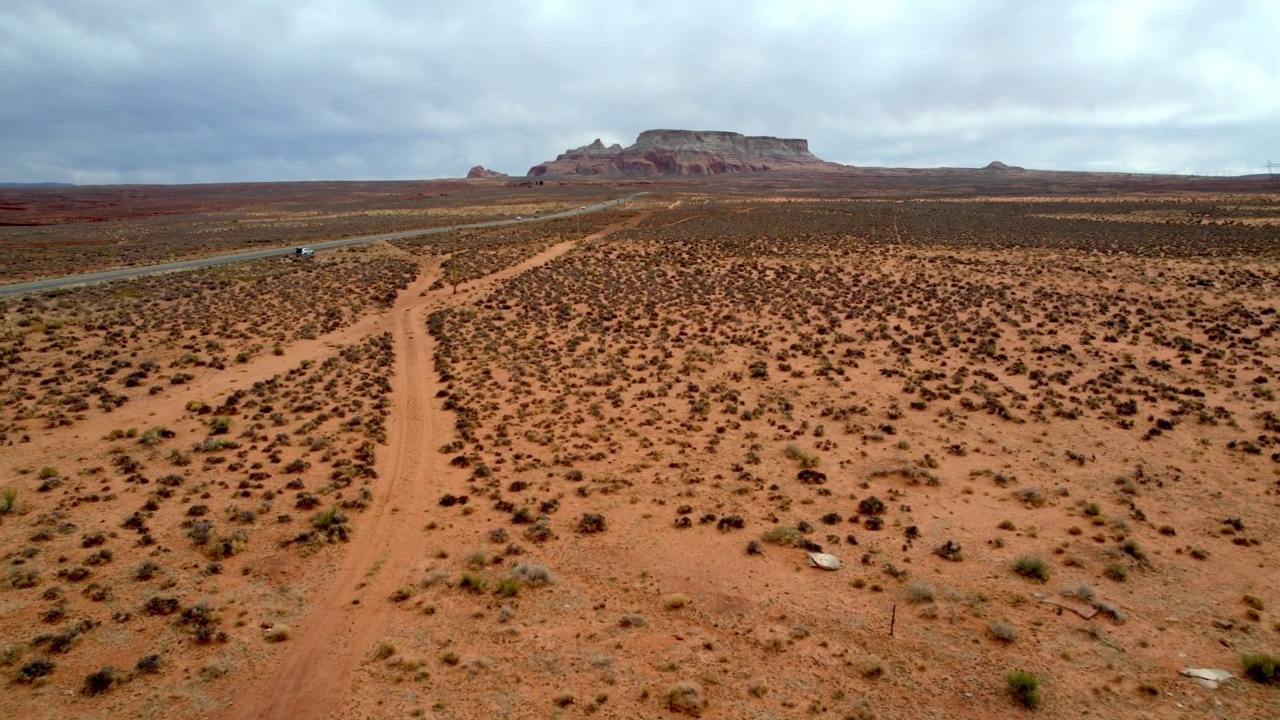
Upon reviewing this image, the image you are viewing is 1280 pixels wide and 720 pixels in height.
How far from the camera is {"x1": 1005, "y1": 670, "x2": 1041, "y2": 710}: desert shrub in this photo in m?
7.91

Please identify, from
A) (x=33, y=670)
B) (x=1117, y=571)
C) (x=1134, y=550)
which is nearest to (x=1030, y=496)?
(x=1134, y=550)

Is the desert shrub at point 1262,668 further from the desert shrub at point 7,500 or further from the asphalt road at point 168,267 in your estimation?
the asphalt road at point 168,267

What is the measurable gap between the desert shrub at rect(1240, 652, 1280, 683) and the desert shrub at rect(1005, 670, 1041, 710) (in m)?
2.77

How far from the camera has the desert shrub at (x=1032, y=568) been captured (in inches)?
410

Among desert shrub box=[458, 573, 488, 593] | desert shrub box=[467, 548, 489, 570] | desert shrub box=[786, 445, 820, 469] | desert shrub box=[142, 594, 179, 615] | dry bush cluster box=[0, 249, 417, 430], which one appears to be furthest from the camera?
dry bush cluster box=[0, 249, 417, 430]

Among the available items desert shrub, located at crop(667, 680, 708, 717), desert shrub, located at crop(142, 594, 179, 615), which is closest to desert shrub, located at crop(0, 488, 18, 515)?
desert shrub, located at crop(142, 594, 179, 615)

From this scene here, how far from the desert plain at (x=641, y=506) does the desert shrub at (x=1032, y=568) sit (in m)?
0.08

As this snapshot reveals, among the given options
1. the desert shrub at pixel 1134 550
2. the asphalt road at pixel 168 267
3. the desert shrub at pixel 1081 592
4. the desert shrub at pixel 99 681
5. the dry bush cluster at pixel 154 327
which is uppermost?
the asphalt road at pixel 168 267

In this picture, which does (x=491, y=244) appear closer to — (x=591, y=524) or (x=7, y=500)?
(x=7, y=500)

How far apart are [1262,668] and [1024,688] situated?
3.09m

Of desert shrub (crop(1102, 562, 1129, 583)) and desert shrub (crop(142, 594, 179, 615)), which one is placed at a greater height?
desert shrub (crop(1102, 562, 1129, 583))

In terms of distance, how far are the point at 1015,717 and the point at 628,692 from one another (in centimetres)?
467

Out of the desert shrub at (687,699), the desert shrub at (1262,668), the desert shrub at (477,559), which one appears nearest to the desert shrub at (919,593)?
the desert shrub at (1262,668)

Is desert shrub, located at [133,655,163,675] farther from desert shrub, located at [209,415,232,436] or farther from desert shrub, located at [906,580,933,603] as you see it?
desert shrub, located at [906,580,933,603]
